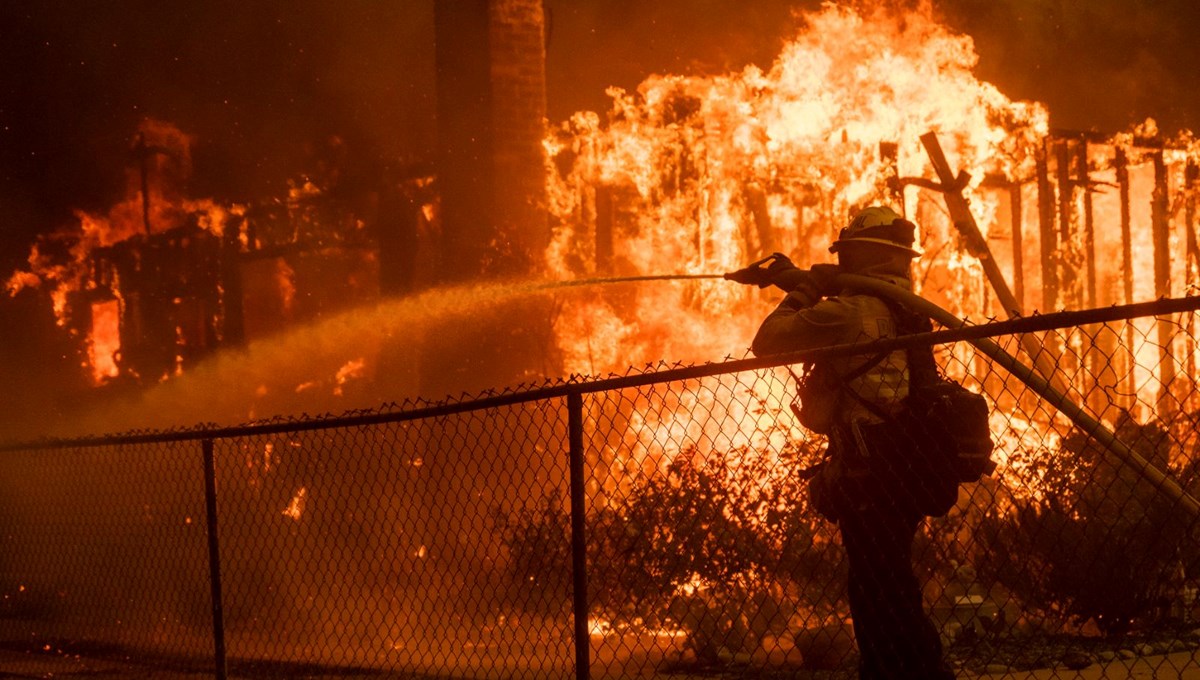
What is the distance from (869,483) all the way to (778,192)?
9.17m

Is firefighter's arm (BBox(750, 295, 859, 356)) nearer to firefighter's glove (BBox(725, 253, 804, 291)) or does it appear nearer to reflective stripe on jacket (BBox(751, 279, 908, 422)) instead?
reflective stripe on jacket (BBox(751, 279, 908, 422))

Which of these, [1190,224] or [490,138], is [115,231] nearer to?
[490,138]

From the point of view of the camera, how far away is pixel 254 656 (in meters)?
8.30

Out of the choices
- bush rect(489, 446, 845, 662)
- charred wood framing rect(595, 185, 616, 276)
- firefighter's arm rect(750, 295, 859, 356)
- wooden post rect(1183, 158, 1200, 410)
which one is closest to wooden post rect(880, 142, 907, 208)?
charred wood framing rect(595, 185, 616, 276)

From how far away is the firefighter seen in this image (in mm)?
4203

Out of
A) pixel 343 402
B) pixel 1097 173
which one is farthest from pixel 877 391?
pixel 1097 173

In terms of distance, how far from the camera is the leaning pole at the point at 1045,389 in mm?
4027

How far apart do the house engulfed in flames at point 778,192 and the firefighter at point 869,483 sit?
7584 millimetres

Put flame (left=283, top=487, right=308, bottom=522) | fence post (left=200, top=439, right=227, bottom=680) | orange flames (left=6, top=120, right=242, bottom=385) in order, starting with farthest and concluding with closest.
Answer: orange flames (left=6, top=120, right=242, bottom=385) < flame (left=283, top=487, right=308, bottom=522) < fence post (left=200, top=439, right=227, bottom=680)

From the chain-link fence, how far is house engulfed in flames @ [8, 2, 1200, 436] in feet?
5.79

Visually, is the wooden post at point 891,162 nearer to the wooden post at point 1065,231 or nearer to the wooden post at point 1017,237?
the wooden post at point 1017,237

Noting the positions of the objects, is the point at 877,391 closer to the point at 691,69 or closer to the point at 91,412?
the point at 691,69

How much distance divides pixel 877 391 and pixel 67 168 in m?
15.4

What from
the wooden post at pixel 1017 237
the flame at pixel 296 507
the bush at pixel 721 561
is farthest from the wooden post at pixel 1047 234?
the flame at pixel 296 507
